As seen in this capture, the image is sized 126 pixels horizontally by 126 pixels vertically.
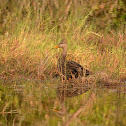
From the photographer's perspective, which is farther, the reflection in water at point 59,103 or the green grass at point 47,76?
the green grass at point 47,76

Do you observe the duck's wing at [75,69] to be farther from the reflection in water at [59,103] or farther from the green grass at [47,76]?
the reflection in water at [59,103]

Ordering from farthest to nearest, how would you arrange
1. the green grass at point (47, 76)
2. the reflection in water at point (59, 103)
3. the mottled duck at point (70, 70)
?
the mottled duck at point (70, 70) → the green grass at point (47, 76) → the reflection in water at point (59, 103)

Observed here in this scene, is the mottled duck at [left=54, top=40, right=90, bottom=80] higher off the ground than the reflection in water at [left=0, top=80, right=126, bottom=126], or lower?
higher

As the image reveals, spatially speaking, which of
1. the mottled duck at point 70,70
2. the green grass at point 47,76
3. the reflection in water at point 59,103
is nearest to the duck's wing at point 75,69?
the mottled duck at point 70,70

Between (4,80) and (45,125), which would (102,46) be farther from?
(45,125)

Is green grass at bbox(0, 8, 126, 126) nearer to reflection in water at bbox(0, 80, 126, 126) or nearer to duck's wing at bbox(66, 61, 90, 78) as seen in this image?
reflection in water at bbox(0, 80, 126, 126)

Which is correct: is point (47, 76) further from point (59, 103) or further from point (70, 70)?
point (59, 103)

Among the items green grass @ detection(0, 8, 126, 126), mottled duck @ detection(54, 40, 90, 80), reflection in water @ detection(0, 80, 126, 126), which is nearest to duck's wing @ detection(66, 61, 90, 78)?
mottled duck @ detection(54, 40, 90, 80)

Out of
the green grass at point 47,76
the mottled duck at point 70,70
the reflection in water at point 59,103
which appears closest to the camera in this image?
the reflection in water at point 59,103

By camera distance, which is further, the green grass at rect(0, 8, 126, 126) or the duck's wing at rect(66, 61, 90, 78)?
the duck's wing at rect(66, 61, 90, 78)

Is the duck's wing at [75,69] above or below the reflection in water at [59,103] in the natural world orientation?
above

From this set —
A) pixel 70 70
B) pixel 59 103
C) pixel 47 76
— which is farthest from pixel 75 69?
pixel 59 103

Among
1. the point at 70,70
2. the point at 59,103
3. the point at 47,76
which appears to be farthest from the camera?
the point at 47,76

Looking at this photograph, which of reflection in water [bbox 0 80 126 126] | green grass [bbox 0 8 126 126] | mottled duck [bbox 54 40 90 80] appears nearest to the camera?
reflection in water [bbox 0 80 126 126]
